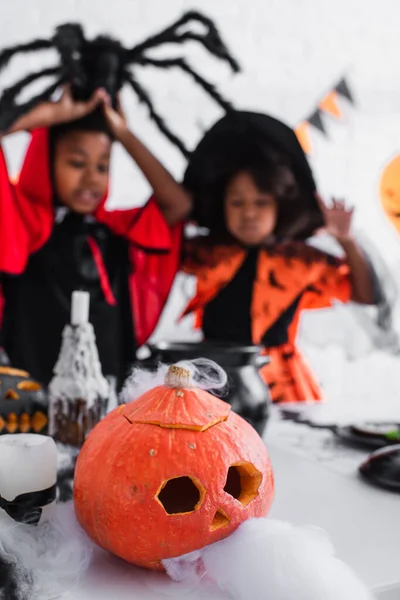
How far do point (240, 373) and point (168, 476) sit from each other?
0.25 meters

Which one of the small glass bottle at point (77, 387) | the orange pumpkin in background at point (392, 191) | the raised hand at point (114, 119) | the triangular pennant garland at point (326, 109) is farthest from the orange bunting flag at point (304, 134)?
the small glass bottle at point (77, 387)

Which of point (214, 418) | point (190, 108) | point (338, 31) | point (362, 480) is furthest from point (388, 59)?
point (214, 418)

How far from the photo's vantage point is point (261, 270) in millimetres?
1442

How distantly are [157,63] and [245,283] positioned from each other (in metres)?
0.57

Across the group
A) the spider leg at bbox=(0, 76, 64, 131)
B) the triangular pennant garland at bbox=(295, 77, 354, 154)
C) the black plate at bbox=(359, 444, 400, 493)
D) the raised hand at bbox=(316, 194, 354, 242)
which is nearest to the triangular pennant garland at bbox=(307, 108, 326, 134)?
the triangular pennant garland at bbox=(295, 77, 354, 154)

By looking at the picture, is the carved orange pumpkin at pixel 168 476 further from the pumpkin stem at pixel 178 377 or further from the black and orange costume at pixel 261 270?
the black and orange costume at pixel 261 270

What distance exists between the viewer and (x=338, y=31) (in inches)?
80.4

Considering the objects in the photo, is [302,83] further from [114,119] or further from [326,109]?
[114,119]

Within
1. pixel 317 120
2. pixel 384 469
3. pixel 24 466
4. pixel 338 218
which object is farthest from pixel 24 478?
pixel 317 120

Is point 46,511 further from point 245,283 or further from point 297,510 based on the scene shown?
point 245,283

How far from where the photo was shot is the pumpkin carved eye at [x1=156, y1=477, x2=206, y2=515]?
398 mm

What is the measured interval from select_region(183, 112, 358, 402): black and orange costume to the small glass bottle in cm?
77

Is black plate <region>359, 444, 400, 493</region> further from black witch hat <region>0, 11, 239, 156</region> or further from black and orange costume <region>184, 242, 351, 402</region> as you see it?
black witch hat <region>0, 11, 239, 156</region>

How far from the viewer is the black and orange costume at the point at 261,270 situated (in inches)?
53.2
